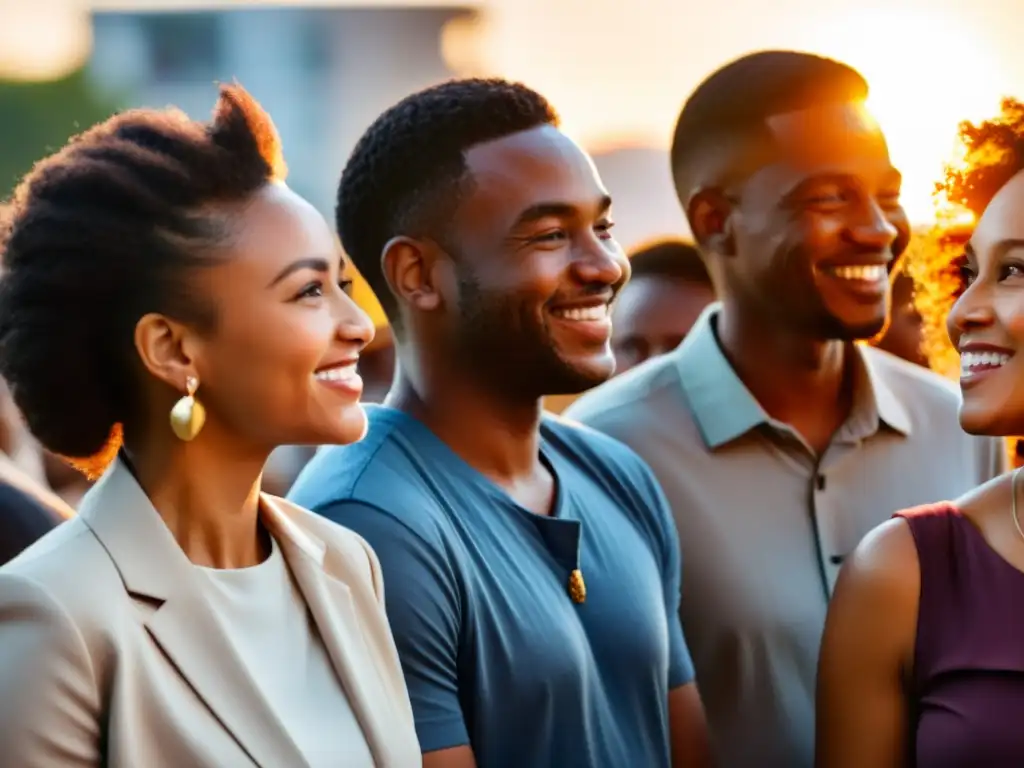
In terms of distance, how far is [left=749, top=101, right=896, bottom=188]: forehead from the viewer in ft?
11.8

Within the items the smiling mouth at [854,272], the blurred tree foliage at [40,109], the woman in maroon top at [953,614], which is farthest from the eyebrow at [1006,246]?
the blurred tree foliage at [40,109]

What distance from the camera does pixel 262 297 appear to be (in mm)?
2482

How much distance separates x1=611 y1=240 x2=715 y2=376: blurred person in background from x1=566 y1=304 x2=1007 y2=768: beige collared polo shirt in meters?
1.14

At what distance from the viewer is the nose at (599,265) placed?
302 centimetres

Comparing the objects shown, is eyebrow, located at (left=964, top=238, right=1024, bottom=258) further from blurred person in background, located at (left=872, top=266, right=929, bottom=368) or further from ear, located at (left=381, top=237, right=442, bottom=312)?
blurred person in background, located at (left=872, top=266, right=929, bottom=368)

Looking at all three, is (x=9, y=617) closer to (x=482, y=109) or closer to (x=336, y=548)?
(x=336, y=548)

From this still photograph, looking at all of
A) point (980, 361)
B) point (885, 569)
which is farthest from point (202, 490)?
point (980, 361)

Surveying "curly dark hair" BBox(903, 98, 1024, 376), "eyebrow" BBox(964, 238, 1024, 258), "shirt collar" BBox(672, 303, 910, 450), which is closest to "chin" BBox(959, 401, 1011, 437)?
"eyebrow" BBox(964, 238, 1024, 258)

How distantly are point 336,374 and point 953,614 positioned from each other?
1114mm

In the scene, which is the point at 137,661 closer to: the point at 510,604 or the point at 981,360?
the point at 510,604

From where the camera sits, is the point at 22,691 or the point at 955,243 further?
the point at 955,243

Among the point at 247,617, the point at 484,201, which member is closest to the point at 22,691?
the point at 247,617

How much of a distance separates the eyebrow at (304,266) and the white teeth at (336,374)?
0.16 metres

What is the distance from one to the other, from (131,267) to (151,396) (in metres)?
0.20
